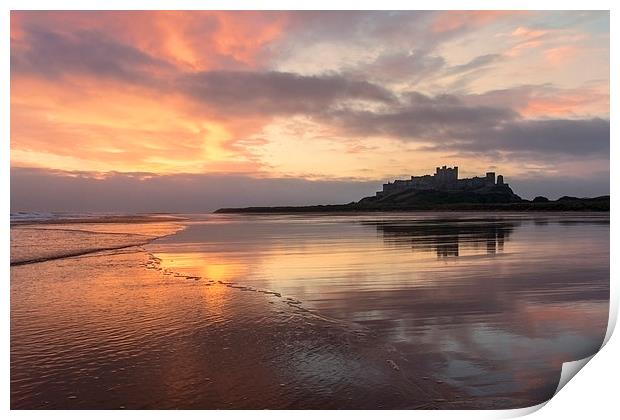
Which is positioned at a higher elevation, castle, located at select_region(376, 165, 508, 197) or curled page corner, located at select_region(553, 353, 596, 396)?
castle, located at select_region(376, 165, 508, 197)

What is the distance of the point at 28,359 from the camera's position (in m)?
4.21

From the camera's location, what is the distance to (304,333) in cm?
472

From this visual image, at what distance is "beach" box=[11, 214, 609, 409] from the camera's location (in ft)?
11.7

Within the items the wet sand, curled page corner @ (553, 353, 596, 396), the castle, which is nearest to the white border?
curled page corner @ (553, 353, 596, 396)

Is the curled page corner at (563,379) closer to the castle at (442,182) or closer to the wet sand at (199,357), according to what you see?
the wet sand at (199,357)

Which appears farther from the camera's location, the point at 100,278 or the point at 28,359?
the point at 100,278

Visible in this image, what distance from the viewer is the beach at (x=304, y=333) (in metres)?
3.58

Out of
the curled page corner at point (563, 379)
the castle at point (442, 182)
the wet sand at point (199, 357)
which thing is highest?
the castle at point (442, 182)

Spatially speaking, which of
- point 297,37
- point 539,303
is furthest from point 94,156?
point 539,303

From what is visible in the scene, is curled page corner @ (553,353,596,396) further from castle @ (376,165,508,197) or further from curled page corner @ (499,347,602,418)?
castle @ (376,165,508,197)

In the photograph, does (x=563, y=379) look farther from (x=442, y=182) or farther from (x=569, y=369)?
(x=442, y=182)
